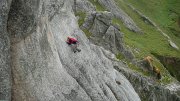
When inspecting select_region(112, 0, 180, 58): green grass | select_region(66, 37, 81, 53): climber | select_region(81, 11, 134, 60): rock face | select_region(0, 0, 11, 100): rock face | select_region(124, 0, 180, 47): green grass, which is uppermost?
select_region(0, 0, 11, 100): rock face

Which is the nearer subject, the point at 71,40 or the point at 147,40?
the point at 71,40

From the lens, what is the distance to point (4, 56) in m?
26.2

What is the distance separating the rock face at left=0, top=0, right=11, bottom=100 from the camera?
25422 mm

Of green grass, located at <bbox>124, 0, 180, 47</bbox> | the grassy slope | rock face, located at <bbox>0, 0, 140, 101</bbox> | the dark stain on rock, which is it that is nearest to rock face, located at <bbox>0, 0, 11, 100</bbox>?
rock face, located at <bbox>0, 0, 140, 101</bbox>

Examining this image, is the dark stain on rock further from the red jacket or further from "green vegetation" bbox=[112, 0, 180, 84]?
→ "green vegetation" bbox=[112, 0, 180, 84]

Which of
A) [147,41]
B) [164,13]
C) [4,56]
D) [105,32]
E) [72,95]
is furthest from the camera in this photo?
[164,13]

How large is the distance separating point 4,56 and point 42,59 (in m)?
3.69

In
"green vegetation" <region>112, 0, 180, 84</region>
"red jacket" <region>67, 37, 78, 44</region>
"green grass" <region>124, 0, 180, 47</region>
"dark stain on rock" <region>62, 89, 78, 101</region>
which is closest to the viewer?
"dark stain on rock" <region>62, 89, 78, 101</region>

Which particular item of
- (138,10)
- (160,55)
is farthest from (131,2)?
(160,55)

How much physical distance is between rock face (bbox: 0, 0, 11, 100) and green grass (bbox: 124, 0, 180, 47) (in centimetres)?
10358

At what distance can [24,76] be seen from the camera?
2812 cm

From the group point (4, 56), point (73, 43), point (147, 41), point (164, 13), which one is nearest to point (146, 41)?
point (147, 41)

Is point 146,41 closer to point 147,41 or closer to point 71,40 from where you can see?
point 147,41

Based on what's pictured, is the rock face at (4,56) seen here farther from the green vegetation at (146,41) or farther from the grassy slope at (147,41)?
the grassy slope at (147,41)
